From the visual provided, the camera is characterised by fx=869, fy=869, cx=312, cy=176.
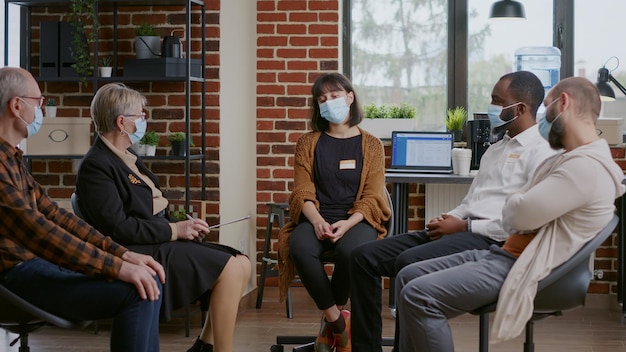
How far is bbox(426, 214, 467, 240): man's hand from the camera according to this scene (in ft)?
11.3

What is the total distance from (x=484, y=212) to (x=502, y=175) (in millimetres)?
160

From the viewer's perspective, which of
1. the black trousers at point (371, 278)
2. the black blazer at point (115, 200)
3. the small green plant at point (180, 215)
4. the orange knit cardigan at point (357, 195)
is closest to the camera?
the black blazer at point (115, 200)

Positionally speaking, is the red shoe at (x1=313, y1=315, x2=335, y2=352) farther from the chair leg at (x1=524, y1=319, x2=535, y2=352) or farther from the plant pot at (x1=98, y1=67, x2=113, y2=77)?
the plant pot at (x1=98, y1=67, x2=113, y2=77)

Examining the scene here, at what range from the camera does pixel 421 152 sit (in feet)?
16.5

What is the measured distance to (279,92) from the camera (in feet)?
17.5

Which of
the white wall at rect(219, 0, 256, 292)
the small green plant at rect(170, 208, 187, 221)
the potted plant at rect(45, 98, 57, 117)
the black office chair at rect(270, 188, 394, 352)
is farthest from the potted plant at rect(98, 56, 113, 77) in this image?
the black office chair at rect(270, 188, 394, 352)

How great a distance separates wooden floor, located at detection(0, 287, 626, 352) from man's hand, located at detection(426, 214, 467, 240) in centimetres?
91

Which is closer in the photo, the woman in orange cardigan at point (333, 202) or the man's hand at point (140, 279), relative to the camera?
the man's hand at point (140, 279)

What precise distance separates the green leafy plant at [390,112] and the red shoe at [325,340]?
2038 mm

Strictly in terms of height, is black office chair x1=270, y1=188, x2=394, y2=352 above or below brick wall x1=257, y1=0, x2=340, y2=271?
below

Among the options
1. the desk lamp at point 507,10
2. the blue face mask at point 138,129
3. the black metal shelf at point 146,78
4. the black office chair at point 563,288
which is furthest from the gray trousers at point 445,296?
the desk lamp at point 507,10

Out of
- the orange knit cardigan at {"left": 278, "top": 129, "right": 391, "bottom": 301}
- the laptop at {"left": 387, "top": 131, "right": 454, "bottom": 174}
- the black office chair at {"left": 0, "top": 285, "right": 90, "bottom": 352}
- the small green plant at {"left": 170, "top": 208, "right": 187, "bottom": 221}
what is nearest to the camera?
the black office chair at {"left": 0, "top": 285, "right": 90, "bottom": 352}

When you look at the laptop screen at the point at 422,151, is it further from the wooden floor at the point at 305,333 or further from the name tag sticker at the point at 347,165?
the name tag sticker at the point at 347,165

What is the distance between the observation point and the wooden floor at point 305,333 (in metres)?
4.18
